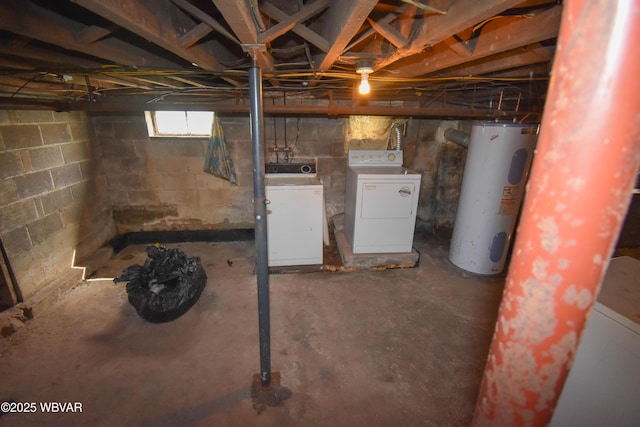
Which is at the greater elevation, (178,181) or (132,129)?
(132,129)

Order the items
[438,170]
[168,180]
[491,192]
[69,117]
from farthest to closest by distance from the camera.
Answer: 1. [438,170]
2. [168,180]
3. [69,117]
4. [491,192]

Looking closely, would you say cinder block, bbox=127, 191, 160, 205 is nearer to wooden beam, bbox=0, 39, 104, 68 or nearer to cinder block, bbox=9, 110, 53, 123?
cinder block, bbox=9, 110, 53, 123

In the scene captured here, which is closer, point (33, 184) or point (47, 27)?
point (47, 27)

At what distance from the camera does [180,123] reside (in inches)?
133

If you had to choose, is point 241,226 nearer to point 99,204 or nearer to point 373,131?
point 99,204

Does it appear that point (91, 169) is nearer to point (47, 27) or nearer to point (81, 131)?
point (81, 131)

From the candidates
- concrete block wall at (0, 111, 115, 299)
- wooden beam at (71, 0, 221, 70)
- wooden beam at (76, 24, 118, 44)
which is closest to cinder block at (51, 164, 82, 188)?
concrete block wall at (0, 111, 115, 299)

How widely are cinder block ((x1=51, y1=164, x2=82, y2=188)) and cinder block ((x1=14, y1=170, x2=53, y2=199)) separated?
72mm

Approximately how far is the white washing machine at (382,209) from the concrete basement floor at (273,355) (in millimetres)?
448

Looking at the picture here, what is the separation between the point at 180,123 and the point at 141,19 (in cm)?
260

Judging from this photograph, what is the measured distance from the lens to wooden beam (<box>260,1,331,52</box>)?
121cm

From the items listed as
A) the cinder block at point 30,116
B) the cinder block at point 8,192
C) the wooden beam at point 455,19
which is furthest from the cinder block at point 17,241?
the wooden beam at point 455,19

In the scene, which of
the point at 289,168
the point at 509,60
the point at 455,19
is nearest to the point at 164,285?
the point at 289,168

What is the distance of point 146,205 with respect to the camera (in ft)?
11.8
